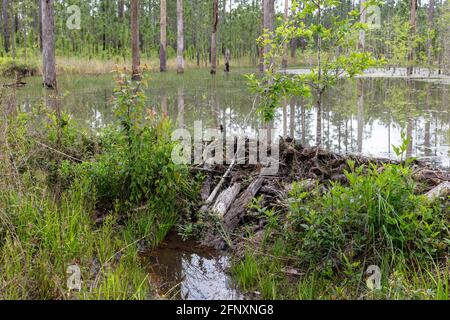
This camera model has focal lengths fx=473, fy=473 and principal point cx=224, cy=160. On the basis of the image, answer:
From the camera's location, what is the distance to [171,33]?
1444 inches

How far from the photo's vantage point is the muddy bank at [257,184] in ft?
15.4

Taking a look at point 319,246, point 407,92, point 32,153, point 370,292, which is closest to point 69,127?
point 32,153

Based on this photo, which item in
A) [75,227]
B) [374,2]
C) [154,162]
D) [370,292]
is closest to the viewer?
[370,292]

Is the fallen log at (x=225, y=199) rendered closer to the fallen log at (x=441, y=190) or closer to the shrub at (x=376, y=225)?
the shrub at (x=376, y=225)

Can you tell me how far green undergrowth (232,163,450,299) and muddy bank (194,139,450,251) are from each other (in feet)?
1.59

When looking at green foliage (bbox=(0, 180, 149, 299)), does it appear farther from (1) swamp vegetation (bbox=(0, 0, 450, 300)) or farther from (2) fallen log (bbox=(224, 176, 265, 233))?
(2) fallen log (bbox=(224, 176, 265, 233))

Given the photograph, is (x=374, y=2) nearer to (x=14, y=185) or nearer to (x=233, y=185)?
(x=233, y=185)

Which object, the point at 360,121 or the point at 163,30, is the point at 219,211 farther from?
the point at 163,30

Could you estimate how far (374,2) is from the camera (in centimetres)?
582

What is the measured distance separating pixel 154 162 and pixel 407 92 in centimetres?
1327

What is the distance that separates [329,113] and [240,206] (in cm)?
726

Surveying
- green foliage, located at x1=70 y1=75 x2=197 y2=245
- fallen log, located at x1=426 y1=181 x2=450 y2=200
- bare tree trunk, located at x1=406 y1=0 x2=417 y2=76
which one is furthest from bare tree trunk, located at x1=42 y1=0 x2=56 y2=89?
bare tree trunk, located at x1=406 y1=0 x2=417 y2=76

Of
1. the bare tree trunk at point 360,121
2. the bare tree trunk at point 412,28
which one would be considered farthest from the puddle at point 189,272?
the bare tree trunk at point 412,28

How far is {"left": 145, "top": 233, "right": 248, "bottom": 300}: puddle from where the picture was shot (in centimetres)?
370
